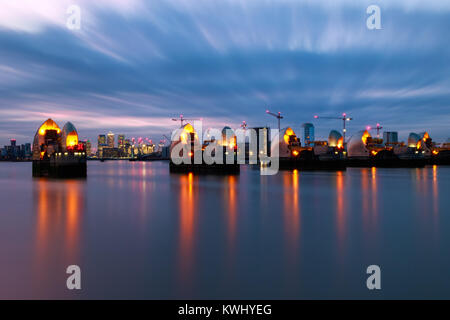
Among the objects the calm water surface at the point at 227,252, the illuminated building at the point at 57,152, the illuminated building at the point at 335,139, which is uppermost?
the illuminated building at the point at 335,139

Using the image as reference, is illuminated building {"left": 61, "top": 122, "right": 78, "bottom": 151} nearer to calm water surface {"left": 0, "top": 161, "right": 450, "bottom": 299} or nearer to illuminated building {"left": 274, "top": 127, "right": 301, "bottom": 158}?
calm water surface {"left": 0, "top": 161, "right": 450, "bottom": 299}

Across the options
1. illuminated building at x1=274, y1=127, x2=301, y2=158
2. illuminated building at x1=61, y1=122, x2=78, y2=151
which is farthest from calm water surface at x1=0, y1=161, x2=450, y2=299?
illuminated building at x1=274, y1=127, x2=301, y2=158

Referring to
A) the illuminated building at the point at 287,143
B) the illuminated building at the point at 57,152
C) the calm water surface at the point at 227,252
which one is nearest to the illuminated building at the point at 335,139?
the illuminated building at the point at 287,143

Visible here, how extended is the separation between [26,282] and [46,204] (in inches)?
742

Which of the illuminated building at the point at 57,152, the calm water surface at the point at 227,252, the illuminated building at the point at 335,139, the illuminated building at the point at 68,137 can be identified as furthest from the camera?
the illuminated building at the point at 335,139

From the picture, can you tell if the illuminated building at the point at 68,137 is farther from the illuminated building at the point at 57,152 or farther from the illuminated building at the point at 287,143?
the illuminated building at the point at 287,143

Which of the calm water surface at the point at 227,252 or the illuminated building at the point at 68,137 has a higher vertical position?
the illuminated building at the point at 68,137

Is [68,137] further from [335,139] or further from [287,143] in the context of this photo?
[335,139]

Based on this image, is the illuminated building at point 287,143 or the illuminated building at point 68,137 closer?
the illuminated building at point 68,137

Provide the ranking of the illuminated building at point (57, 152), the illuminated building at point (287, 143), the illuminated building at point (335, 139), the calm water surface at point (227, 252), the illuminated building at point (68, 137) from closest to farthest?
the calm water surface at point (227, 252)
the illuminated building at point (57, 152)
the illuminated building at point (68, 137)
the illuminated building at point (287, 143)
the illuminated building at point (335, 139)

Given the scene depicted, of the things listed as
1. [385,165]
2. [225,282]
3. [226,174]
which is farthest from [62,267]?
[385,165]

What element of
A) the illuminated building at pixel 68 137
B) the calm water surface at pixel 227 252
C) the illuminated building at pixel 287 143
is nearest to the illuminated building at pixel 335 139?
the illuminated building at pixel 287 143

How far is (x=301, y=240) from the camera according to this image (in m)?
13.6
